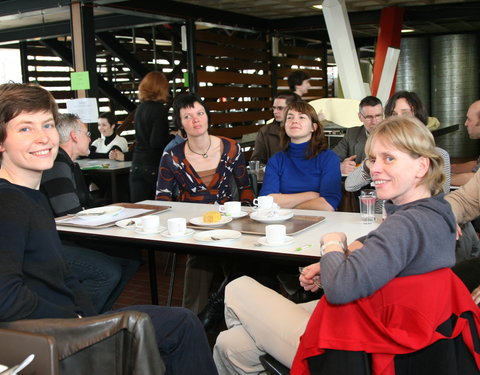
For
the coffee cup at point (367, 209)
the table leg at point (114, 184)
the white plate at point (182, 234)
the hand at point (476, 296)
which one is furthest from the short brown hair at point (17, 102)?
the table leg at point (114, 184)

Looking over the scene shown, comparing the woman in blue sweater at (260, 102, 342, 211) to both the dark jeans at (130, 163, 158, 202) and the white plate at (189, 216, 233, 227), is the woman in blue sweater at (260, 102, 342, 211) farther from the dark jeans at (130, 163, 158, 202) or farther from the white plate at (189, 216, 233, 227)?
the dark jeans at (130, 163, 158, 202)

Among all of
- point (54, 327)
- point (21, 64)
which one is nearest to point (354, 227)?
point (54, 327)

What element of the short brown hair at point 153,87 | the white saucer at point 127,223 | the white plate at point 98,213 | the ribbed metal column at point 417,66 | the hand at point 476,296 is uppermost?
the ribbed metal column at point 417,66

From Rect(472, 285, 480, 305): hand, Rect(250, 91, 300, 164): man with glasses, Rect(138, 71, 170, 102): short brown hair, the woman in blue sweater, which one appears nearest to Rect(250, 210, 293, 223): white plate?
the woman in blue sweater

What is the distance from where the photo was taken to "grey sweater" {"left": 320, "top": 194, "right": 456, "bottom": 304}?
4.75 ft

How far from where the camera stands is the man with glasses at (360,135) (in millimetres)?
4414

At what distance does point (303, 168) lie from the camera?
11.7 feet

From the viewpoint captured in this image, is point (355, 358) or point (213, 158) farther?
point (213, 158)

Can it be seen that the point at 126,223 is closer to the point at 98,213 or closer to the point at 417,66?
the point at 98,213

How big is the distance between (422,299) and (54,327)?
0.91 m

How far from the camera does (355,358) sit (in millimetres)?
1456

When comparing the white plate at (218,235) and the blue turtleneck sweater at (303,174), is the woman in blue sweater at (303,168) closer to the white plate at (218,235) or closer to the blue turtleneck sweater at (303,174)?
the blue turtleneck sweater at (303,174)

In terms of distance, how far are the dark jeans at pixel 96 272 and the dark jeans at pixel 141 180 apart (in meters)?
2.19

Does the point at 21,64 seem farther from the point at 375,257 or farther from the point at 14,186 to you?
the point at 375,257
